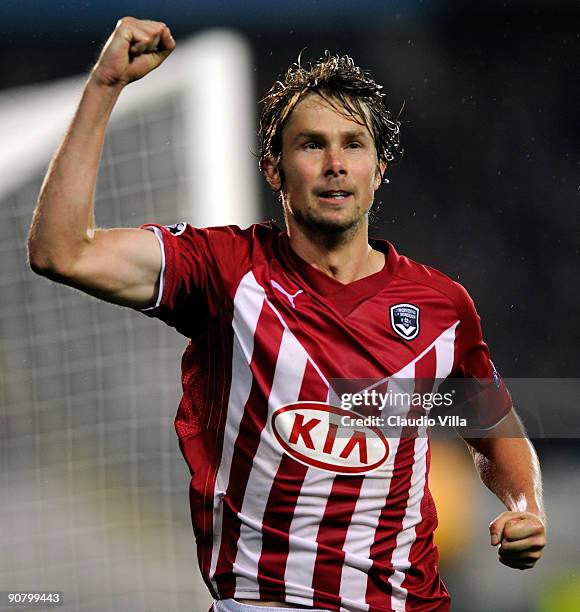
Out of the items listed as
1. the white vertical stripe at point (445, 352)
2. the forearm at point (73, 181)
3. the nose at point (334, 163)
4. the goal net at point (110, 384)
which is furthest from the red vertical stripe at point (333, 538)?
the goal net at point (110, 384)

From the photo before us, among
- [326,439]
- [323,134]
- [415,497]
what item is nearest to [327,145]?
[323,134]

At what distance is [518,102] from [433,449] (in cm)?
259

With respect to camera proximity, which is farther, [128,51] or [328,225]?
[328,225]

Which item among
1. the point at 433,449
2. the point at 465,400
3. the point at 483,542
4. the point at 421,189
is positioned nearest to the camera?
the point at 465,400

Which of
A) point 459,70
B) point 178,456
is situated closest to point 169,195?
point 178,456

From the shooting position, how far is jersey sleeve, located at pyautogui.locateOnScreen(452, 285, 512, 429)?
2600 millimetres

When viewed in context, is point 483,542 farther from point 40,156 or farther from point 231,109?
point 40,156

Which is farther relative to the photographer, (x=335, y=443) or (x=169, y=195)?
(x=169, y=195)

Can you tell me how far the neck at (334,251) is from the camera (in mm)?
2514

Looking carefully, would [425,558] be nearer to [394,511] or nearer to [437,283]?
[394,511]

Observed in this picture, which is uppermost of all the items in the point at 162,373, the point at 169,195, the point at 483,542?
the point at 169,195

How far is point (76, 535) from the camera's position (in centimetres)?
446

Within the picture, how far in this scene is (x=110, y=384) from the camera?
4543 mm

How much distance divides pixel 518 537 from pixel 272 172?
3.69 feet
